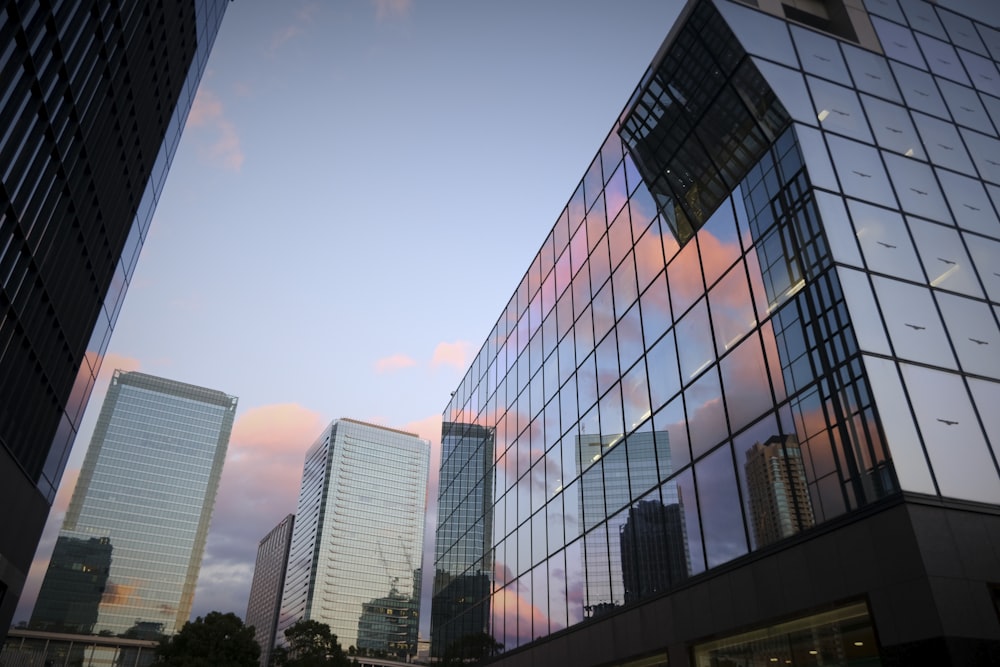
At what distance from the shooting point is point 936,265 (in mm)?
18812

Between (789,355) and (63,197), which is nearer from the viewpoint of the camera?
(789,355)

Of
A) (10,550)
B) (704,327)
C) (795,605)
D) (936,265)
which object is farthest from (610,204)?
(10,550)

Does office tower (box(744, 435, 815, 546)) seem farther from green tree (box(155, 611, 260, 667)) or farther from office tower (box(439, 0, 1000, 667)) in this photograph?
green tree (box(155, 611, 260, 667))

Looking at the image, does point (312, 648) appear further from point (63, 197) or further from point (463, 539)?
point (63, 197)

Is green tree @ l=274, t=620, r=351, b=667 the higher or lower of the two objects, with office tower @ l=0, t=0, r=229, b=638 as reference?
lower

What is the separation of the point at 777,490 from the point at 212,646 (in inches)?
2051

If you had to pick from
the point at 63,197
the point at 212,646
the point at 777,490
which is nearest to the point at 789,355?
the point at 777,490

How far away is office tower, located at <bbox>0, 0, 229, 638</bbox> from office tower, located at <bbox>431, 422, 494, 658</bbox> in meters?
22.9

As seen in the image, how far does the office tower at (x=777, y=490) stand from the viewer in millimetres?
16391

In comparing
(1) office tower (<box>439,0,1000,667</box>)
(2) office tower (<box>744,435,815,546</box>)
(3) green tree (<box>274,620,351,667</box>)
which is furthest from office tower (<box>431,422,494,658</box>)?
(2) office tower (<box>744,435,815,546</box>)

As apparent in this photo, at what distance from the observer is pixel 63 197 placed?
26.5m

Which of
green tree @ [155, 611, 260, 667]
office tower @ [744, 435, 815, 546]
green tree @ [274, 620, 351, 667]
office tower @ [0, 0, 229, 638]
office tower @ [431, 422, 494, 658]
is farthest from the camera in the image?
green tree @ [274, 620, 351, 667]

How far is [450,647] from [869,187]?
121 feet

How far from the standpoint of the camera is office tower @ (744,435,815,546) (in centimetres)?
1639
